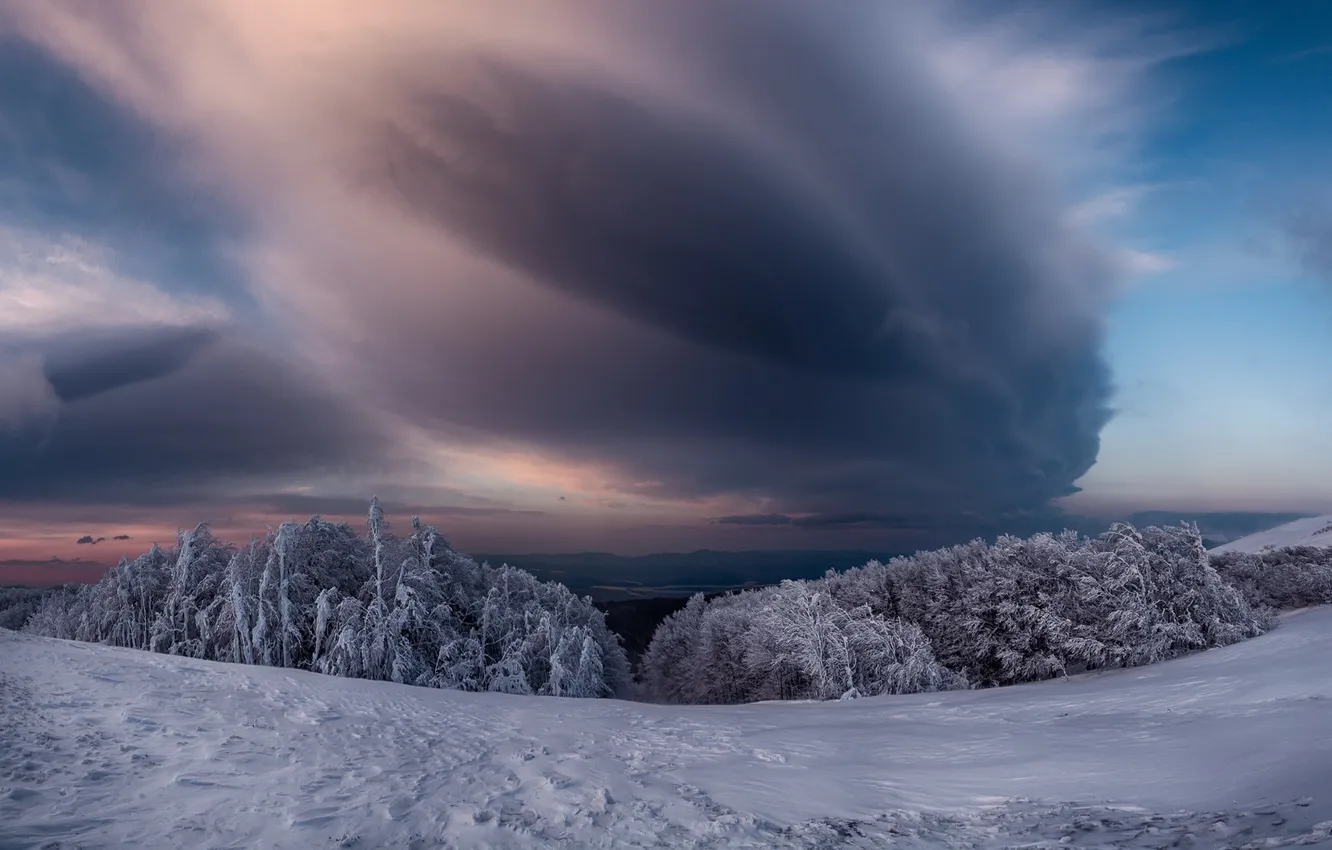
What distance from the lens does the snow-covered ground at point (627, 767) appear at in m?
9.16

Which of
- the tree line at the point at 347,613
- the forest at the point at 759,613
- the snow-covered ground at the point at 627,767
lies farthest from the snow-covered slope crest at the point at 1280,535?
the tree line at the point at 347,613

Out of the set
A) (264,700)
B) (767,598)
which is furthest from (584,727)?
(767,598)

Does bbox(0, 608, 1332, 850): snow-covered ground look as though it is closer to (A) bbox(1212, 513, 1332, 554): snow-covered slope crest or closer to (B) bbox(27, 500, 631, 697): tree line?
(B) bbox(27, 500, 631, 697): tree line

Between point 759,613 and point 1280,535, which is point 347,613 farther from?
point 1280,535

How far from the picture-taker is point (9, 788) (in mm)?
9359

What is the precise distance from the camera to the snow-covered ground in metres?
9.16

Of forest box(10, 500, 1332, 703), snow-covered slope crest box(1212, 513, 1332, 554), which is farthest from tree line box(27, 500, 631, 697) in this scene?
snow-covered slope crest box(1212, 513, 1332, 554)

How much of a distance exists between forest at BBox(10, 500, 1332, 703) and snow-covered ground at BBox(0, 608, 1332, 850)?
13.0 metres

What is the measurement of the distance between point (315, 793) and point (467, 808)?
8.59ft

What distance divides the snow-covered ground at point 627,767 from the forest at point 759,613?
13.0 metres

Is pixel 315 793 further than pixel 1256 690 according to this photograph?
No

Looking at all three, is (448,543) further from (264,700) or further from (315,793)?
(315,793)

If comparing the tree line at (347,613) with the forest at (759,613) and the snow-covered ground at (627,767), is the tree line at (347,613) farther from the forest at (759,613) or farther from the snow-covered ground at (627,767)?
the snow-covered ground at (627,767)

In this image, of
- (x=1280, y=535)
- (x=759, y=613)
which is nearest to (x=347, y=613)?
(x=759, y=613)
